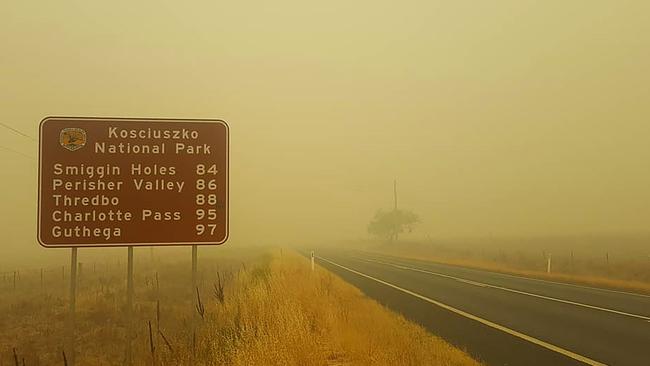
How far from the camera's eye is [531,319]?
39.8 ft

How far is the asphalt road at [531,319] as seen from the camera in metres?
8.45

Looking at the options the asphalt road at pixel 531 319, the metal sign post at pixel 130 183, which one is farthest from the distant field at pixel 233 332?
the metal sign post at pixel 130 183

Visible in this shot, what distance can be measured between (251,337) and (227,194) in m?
2.26

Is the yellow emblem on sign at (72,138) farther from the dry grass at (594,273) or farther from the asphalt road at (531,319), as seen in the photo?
the dry grass at (594,273)

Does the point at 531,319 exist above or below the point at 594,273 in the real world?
above

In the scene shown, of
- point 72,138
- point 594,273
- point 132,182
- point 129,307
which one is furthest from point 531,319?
point 594,273

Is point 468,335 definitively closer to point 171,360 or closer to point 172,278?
point 171,360

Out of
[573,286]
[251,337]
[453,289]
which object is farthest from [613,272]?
[251,337]

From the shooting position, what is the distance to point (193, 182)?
25.6 ft

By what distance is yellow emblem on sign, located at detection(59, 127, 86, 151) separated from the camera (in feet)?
24.6

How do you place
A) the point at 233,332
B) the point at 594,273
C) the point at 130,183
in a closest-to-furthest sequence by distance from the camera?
the point at 130,183, the point at 233,332, the point at 594,273

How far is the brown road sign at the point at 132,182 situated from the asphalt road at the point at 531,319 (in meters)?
5.22

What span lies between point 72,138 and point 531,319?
10.7 metres

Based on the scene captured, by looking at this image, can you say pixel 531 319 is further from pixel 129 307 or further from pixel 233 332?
pixel 129 307
